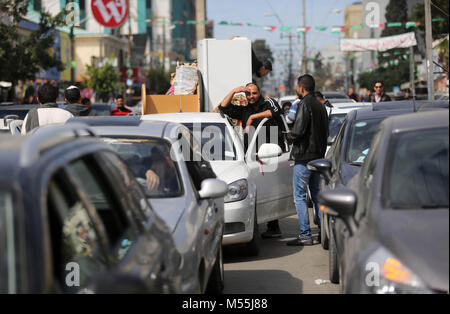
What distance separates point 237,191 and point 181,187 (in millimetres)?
2783

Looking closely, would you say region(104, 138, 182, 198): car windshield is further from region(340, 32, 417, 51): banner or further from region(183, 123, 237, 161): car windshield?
region(340, 32, 417, 51): banner

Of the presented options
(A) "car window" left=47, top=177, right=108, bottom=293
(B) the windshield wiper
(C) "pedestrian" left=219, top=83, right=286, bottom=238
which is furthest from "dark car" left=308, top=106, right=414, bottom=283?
(A) "car window" left=47, top=177, right=108, bottom=293

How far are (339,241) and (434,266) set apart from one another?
1.93 meters

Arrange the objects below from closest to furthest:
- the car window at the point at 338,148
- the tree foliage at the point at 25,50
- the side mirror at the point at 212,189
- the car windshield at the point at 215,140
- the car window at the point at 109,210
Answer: the car window at the point at 109,210, the side mirror at the point at 212,189, the car window at the point at 338,148, the car windshield at the point at 215,140, the tree foliage at the point at 25,50

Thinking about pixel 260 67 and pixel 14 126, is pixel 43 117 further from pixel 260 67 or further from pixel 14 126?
pixel 260 67

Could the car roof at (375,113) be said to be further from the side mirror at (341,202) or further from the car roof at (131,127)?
the side mirror at (341,202)

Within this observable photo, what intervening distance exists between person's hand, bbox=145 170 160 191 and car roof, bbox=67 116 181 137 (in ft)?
1.55

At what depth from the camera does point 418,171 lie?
16.5 ft

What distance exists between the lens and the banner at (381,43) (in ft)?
135

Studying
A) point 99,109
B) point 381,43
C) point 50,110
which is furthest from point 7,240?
point 381,43

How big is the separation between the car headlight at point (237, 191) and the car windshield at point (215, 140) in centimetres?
70

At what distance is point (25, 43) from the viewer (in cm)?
2708

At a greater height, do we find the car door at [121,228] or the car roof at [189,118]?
the car roof at [189,118]

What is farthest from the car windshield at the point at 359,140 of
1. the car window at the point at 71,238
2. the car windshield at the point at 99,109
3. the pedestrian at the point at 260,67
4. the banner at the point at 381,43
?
the banner at the point at 381,43
